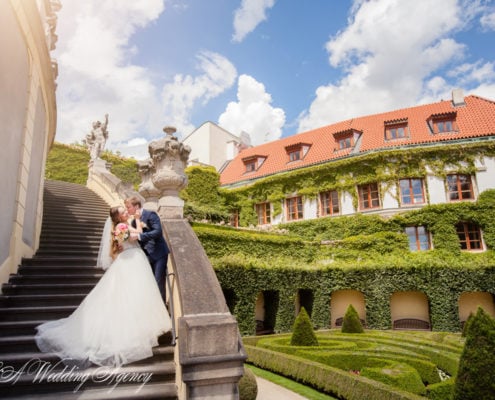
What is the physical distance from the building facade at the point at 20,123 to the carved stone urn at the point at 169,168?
2595 mm

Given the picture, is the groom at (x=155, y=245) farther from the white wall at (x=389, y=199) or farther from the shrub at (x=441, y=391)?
the white wall at (x=389, y=199)

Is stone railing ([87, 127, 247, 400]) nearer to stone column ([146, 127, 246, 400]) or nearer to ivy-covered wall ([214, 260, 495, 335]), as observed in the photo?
stone column ([146, 127, 246, 400])

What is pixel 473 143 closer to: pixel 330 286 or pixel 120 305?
pixel 330 286

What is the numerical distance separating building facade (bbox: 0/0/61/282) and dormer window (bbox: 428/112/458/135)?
79.7ft

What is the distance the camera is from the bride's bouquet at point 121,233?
5.36 metres

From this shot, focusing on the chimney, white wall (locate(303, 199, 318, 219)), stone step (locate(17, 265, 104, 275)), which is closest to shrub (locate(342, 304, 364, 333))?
white wall (locate(303, 199, 318, 219))

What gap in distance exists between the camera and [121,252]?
5.36 m

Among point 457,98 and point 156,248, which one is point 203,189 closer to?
point 457,98

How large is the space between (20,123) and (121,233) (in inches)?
155

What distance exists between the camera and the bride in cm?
449

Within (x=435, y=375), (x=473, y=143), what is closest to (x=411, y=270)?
(x=473, y=143)

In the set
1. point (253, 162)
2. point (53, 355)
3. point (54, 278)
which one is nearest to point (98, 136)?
point (253, 162)

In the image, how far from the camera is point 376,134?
1079 inches

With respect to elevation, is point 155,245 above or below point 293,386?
above
